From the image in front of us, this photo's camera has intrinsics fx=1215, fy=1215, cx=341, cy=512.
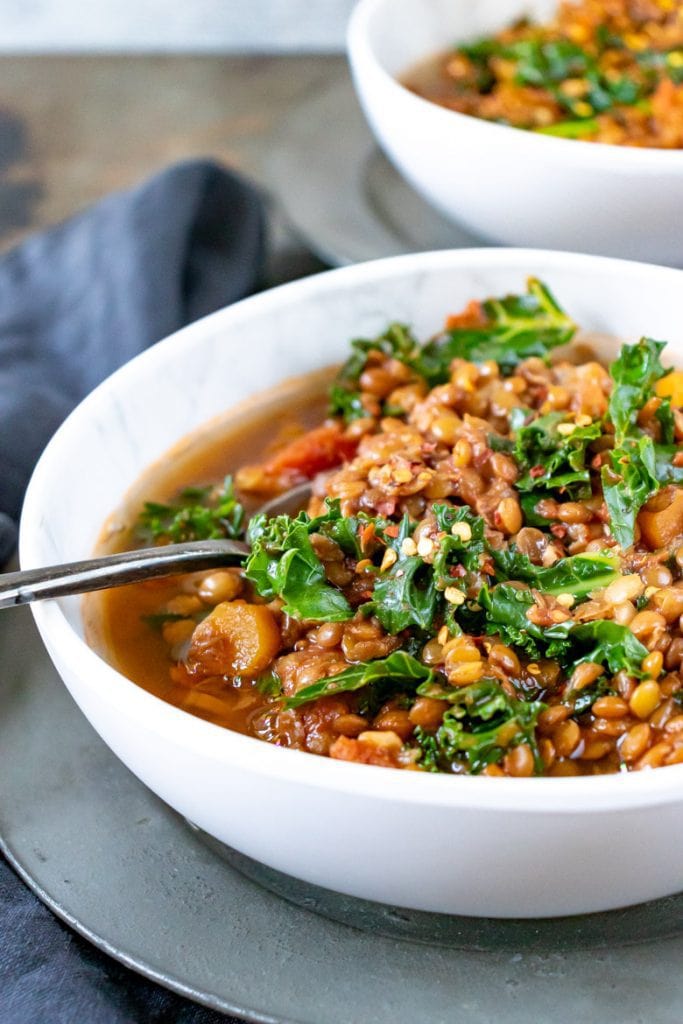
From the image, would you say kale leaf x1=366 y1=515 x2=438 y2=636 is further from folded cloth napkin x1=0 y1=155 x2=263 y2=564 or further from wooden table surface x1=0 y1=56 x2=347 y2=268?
wooden table surface x1=0 y1=56 x2=347 y2=268

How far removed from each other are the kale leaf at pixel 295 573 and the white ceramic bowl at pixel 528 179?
1739 millimetres

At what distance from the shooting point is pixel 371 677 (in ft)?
8.53

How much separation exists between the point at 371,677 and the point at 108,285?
2573 mm

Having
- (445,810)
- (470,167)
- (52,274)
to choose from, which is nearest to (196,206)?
(52,274)

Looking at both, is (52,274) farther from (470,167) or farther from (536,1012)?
(536,1012)

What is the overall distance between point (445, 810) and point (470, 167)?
8.96 ft

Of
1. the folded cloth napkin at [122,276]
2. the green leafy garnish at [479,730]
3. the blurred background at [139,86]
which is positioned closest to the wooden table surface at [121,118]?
the blurred background at [139,86]

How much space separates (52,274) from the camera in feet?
15.9

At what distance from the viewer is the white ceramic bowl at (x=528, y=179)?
3926 mm

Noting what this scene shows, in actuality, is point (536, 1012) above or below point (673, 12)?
below

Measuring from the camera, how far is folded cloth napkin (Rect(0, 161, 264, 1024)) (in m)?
4.09

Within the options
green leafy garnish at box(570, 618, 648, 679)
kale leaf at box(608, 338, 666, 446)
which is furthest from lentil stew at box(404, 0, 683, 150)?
green leafy garnish at box(570, 618, 648, 679)

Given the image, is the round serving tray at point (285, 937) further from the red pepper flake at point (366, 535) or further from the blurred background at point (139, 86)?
the blurred background at point (139, 86)

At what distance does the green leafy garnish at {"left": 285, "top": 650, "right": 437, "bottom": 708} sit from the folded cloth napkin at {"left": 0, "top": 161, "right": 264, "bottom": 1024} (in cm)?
137
